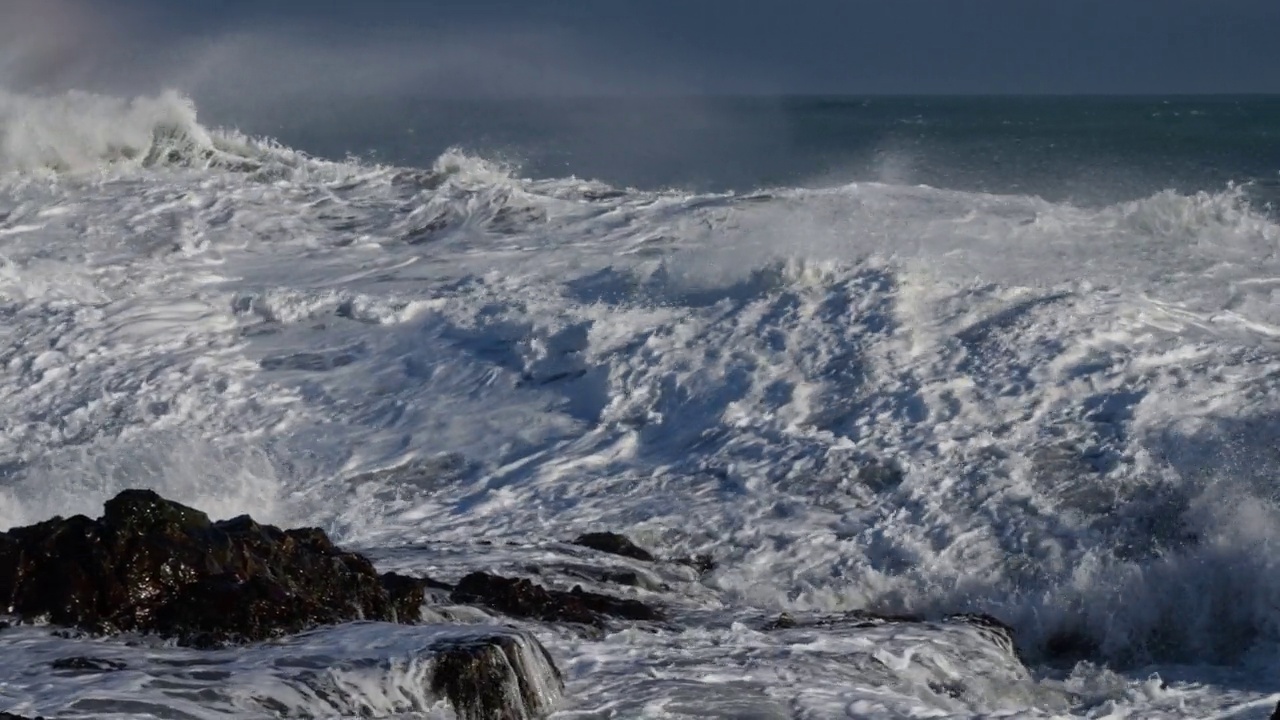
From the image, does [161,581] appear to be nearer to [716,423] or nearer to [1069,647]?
[1069,647]

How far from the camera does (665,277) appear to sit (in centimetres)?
1466

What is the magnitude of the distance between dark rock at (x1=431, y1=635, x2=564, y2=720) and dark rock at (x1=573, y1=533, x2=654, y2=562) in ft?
10.0

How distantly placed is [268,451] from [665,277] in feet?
13.4

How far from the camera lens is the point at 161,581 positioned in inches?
268

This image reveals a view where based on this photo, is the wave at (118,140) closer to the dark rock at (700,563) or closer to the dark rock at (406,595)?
the dark rock at (700,563)

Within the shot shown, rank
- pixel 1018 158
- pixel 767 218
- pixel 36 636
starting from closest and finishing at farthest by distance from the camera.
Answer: pixel 36 636 < pixel 767 218 < pixel 1018 158

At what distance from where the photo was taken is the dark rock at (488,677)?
6156 millimetres

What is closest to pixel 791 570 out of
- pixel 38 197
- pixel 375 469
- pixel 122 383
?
pixel 375 469

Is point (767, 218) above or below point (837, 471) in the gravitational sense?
above

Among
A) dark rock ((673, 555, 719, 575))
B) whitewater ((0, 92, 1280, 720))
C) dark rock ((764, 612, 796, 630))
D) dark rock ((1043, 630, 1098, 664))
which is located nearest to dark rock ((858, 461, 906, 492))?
whitewater ((0, 92, 1280, 720))

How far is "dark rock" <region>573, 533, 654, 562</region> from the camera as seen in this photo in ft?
31.4

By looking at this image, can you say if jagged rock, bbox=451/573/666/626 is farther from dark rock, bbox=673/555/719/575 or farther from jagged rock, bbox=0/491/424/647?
dark rock, bbox=673/555/719/575

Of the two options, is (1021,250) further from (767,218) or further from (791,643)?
(791,643)

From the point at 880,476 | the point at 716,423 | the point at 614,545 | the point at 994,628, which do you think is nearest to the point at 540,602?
the point at 614,545
